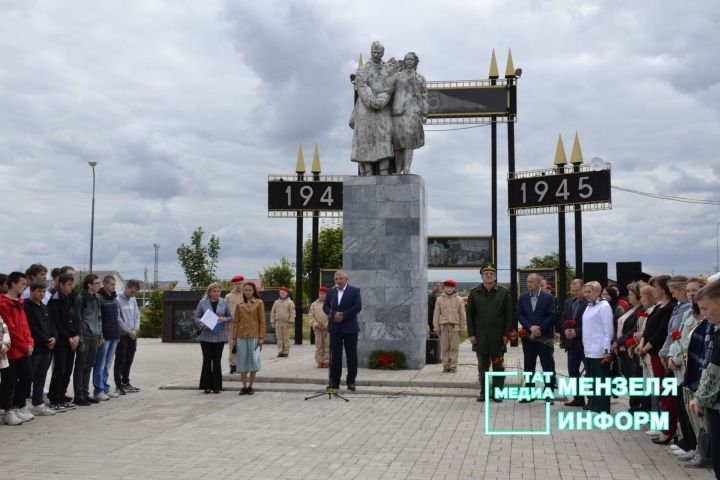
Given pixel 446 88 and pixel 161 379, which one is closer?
pixel 161 379

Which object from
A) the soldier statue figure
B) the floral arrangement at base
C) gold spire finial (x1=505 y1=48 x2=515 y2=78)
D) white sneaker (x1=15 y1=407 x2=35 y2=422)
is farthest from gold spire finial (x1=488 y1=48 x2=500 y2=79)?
white sneaker (x1=15 y1=407 x2=35 y2=422)

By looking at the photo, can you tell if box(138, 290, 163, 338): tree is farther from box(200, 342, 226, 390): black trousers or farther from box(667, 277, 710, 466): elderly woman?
box(667, 277, 710, 466): elderly woman

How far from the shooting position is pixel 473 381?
11.5m

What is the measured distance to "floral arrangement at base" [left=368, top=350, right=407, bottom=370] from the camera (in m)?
13.0

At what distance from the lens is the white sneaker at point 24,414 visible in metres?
8.52

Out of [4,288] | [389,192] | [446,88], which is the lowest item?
[4,288]

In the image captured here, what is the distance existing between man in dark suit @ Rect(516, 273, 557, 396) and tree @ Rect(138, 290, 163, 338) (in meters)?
19.8

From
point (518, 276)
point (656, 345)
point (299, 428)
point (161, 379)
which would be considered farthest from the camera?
point (518, 276)

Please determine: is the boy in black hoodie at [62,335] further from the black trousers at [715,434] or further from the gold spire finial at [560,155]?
the gold spire finial at [560,155]

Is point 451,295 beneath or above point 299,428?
above

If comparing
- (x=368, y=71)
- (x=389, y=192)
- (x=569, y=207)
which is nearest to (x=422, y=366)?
(x=389, y=192)

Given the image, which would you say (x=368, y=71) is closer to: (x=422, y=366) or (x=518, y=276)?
(x=422, y=366)

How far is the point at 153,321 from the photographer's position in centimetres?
2739

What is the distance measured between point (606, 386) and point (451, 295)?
5239mm
